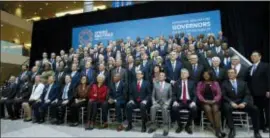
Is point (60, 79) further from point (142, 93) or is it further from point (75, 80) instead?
point (142, 93)

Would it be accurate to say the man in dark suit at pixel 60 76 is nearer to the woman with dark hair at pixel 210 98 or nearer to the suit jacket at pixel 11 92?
the suit jacket at pixel 11 92

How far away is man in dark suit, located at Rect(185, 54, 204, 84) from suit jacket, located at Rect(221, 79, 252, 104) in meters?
0.65

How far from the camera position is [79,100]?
564 centimetres

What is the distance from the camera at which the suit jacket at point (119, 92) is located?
538cm

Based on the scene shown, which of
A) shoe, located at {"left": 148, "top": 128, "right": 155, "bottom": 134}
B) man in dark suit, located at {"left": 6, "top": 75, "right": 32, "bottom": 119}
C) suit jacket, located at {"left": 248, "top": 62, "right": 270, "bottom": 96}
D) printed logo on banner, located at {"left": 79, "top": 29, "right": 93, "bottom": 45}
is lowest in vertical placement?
shoe, located at {"left": 148, "top": 128, "right": 155, "bottom": 134}

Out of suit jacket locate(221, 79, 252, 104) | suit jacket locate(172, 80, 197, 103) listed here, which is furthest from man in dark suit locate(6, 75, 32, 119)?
suit jacket locate(221, 79, 252, 104)

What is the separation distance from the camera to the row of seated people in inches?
Result: 172

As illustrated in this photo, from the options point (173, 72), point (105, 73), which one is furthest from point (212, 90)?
point (105, 73)

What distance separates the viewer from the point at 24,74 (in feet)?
25.7

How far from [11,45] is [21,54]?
32.7 inches

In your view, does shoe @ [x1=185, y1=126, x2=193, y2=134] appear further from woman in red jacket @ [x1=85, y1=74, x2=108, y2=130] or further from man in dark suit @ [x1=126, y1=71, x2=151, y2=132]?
woman in red jacket @ [x1=85, y1=74, x2=108, y2=130]

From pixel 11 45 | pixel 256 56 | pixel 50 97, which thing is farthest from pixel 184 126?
pixel 11 45

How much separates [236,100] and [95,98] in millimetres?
2807

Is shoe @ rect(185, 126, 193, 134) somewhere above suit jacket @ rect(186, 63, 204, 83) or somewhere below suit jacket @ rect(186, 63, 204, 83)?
below
